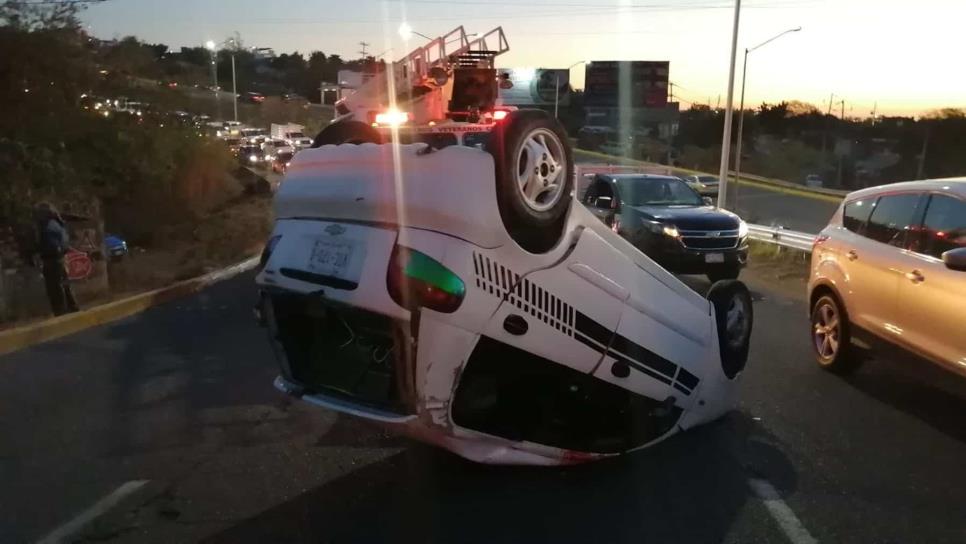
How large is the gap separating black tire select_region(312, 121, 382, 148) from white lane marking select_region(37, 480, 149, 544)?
2448 millimetres

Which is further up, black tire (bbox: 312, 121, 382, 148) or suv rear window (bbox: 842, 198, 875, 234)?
black tire (bbox: 312, 121, 382, 148)

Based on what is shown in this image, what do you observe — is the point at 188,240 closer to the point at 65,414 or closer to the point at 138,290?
the point at 138,290

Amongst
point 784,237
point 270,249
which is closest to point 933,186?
point 270,249

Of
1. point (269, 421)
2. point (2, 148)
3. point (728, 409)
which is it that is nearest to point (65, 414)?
point (269, 421)

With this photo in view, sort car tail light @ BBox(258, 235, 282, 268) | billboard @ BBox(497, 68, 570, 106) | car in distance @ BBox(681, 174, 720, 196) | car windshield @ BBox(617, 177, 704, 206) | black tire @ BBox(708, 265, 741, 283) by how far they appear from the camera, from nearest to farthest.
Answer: car tail light @ BBox(258, 235, 282, 268)
black tire @ BBox(708, 265, 741, 283)
car windshield @ BBox(617, 177, 704, 206)
car in distance @ BBox(681, 174, 720, 196)
billboard @ BBox(497, 68, 570, 106)

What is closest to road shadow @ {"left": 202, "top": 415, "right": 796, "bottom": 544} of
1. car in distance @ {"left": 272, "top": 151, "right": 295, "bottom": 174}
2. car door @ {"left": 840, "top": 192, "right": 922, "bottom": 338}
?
car door @ {"left": 840, "top": 192, "right": 922, "bottom": 338}

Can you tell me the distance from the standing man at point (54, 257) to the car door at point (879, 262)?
31.0ft

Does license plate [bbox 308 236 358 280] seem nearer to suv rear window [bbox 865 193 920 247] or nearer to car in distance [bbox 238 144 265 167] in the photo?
suv rear window [bbox 865 193 920 247]

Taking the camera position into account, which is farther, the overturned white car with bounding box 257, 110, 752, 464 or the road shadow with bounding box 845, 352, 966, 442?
the road shadow with bounding box 845, 352, 966, 442

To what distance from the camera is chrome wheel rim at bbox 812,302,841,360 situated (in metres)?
8.33

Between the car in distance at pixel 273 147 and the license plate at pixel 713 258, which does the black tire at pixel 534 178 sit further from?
the car in distance at pixel 273 147

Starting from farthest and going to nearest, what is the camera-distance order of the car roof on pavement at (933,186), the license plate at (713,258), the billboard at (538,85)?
the billboard at (538,85) → the license plate at (713,258) → the car roof on pavement at (933,186)

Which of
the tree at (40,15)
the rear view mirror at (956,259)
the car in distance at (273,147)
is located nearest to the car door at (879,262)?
the rear view mirror at (956,259)

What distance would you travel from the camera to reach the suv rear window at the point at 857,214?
8.21m
